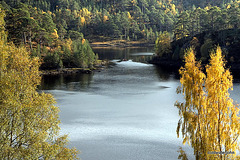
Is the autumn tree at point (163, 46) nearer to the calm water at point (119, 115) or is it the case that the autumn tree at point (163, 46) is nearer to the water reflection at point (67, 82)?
the calm water at point (119, 115)

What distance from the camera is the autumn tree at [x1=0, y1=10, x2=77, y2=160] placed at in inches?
769

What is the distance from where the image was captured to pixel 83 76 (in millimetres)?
94000

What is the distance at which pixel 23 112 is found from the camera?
20.7 meters

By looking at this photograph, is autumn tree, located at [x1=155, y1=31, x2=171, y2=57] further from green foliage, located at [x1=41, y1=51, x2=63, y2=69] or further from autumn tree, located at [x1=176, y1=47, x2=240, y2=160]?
autumn tree, located at [x1=176, y1=47, x2=240, y2=160]

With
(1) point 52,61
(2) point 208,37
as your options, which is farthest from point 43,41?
(2) point 208,37

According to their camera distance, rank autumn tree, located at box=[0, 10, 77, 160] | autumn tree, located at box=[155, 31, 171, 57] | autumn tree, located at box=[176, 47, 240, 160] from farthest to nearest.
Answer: autumn tree, located at box=[155, 31, 171, 57] → autumn tree, located at box=[0, 10, 77, 160] → autumn tree, located at box=[176, 47, 240, 160]

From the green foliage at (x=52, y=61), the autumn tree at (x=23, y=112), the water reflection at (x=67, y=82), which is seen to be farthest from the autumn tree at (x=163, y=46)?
the autumn tree at (x=23, y=112)

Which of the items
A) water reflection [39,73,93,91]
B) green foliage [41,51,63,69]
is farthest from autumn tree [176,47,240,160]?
green foliage [41,51,63,69]

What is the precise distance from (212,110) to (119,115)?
1212 inches

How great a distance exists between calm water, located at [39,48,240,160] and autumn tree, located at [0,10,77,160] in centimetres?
1266

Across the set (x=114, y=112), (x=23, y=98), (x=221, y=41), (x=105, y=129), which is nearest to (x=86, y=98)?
(x=114, y=112)

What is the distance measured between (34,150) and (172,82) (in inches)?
2658

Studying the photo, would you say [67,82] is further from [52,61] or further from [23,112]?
[23,112]

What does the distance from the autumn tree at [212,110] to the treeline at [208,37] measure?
3369 inches
